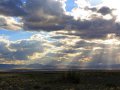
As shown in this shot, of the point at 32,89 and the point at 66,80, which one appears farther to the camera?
the point at 66,80

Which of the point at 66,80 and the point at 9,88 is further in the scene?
the point at 66,80

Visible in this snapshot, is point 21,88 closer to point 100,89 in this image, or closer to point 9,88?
point 9,88

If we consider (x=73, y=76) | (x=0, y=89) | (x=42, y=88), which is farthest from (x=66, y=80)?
(x=0, y=89)

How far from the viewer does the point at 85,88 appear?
44.3 meters

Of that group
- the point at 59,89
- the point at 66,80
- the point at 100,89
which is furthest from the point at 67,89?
the point at 66,80

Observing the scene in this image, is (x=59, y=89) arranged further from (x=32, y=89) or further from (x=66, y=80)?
(x=66, y=80)

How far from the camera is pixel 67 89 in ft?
141

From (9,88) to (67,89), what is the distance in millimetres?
7148

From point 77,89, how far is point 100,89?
8.99ft

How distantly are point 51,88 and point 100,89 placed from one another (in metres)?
6.04

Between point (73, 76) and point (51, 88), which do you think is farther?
point (73, 76)

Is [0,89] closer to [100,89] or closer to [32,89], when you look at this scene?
[32,89]

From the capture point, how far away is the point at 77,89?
4325cm

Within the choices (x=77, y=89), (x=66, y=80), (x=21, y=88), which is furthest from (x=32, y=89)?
(x=66, y=80)
